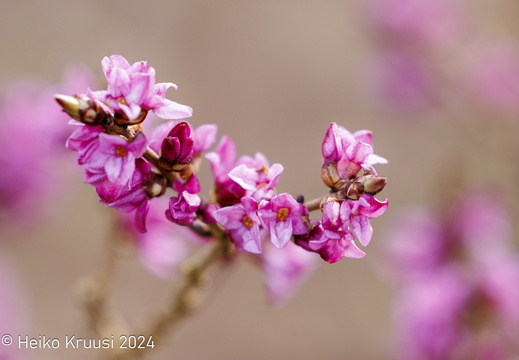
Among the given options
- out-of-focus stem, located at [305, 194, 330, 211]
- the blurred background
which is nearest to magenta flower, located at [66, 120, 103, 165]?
out-of-focus stem, located at [305, 194, 330, 211]

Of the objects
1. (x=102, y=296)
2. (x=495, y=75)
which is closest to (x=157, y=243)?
(x=102, y=296)

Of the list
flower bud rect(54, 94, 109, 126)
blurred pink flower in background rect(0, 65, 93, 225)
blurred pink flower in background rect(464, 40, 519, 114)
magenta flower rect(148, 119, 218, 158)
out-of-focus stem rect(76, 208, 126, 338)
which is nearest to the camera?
flower bud rect(54, 94, 109, 126)

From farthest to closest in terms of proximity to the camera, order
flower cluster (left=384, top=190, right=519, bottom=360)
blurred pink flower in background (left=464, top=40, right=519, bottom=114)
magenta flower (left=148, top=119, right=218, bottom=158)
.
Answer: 1. blurred pink flower in background (left=464, top=40, right=519, bottom=114)
2. flower cluster (left=384, top=190, right=519, bottom=360)
3. magenta flower (left=148, top=119, right=218, bottom=158)

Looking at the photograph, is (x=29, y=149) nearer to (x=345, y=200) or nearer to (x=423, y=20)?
(x=345, y=200)

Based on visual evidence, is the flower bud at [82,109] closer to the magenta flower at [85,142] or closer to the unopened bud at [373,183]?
the magenta flower at [85,142]

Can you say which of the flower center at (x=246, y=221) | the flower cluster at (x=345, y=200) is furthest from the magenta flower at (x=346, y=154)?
the flower center at (x=246, y=221)

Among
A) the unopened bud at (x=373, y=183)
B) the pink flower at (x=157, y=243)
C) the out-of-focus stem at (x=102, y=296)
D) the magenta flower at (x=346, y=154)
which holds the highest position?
the magenta flower at (x=346, y=154)

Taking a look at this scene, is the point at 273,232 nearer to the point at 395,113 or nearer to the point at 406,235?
the point at 406,235

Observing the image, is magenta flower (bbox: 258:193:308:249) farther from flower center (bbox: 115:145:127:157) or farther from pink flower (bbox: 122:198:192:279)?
pink flower (bbox: 122:198:192:279)
